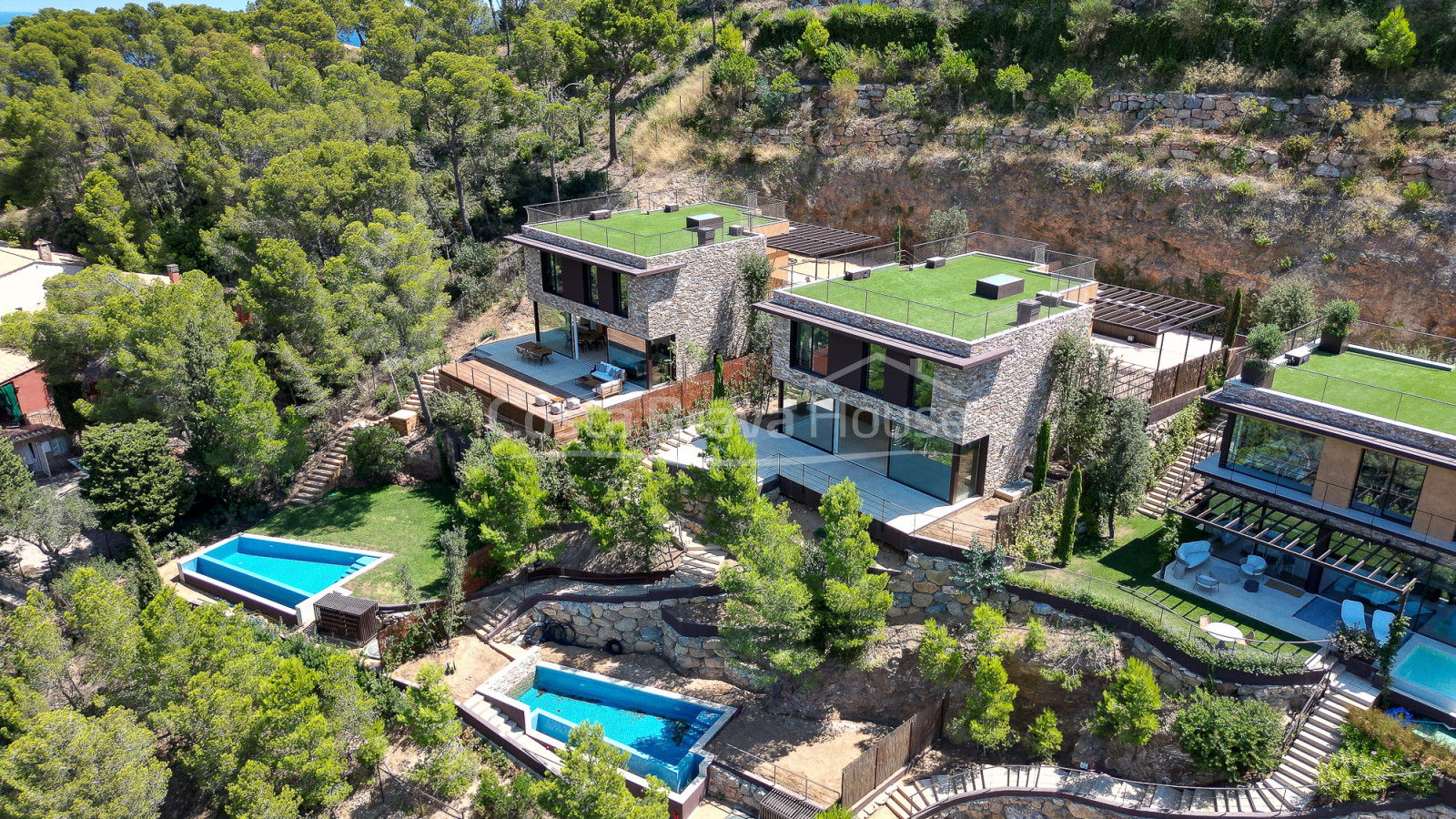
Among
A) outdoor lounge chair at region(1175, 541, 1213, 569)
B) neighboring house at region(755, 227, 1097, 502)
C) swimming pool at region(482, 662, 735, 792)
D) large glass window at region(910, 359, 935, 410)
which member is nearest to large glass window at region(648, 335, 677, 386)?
neighboring house at region(755, 227, 1097, 502)

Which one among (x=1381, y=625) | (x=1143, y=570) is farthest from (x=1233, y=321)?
(x=1381, y=625)

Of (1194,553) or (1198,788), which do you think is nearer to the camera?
(1198,788)

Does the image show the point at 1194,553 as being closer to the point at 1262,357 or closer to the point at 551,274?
the point at 1262,357

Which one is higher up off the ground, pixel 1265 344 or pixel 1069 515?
pixel 1265 344

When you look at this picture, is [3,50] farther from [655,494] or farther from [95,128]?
[655,494]

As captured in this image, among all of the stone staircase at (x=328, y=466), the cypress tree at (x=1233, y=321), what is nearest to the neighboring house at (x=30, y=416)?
the stone staircase at (x=328, y=466)

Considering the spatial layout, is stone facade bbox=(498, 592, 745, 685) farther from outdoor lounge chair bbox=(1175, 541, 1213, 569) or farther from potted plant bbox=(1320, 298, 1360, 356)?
potted plant bbox=(1320, 298, 1360, 356)
